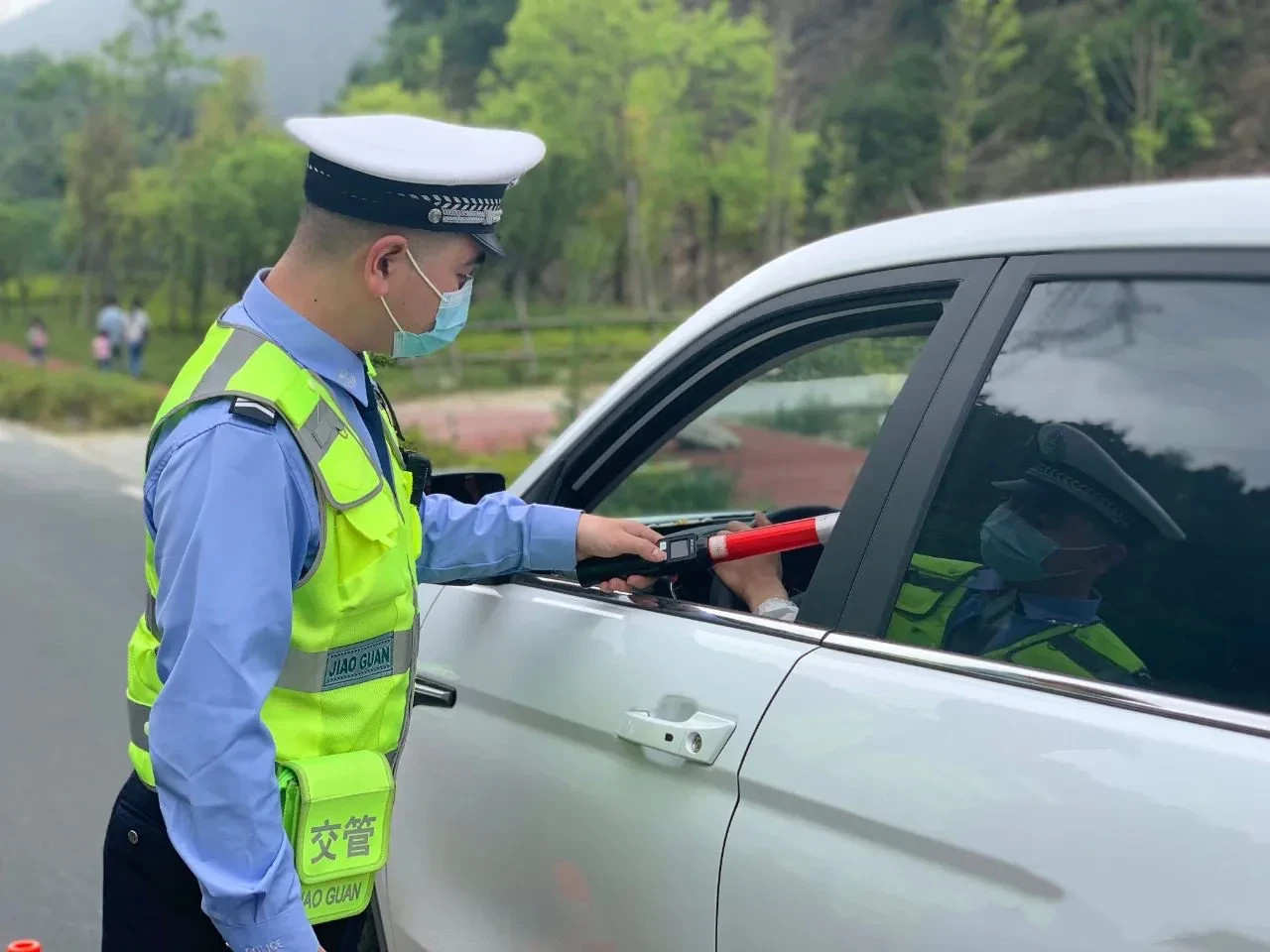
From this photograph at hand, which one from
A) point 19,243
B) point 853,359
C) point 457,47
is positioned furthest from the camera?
point 457,47

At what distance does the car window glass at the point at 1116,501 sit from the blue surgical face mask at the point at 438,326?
0.72 m

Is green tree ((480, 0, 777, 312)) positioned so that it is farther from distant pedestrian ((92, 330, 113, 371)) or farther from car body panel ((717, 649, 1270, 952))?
car body panel ((717, 649, 1270, 952))

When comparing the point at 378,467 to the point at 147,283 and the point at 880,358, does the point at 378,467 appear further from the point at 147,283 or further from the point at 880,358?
the point at 147,283

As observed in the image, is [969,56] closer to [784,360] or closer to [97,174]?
[784,360]

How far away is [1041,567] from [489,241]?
862 mm

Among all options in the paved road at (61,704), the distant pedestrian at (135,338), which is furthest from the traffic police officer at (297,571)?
the distant pedestrian at (135,338)

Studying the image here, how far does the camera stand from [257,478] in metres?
1.51

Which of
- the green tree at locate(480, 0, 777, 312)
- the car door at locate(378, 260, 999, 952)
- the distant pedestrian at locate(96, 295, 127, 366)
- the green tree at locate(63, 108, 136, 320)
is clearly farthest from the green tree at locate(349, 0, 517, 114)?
the car door at locate(378, 260, 999, 952)

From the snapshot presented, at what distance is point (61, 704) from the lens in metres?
5.50

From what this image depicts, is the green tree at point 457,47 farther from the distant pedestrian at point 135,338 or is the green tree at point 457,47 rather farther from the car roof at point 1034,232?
the car roof at point 1034,232

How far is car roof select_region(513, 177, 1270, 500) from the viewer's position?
1.43m

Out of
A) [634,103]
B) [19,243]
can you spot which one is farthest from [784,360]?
[19,243]

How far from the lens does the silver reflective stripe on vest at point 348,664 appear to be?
64.1 inches

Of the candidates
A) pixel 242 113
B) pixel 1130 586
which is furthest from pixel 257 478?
pixel 242 113
